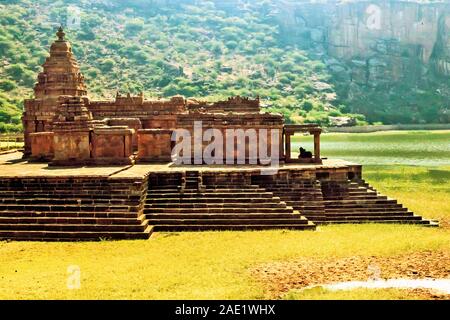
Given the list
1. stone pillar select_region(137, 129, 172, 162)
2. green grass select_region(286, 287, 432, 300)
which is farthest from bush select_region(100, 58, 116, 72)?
green grass select_region(286, 287, 432, 300)

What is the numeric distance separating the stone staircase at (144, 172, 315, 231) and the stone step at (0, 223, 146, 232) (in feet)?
→ 3.61

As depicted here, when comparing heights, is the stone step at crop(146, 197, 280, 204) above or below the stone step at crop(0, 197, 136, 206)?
below

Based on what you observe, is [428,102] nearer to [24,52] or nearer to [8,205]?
[24,52]

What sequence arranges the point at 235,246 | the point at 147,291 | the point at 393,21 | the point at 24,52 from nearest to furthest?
the point at 147,291
the point at 235,246
the point at 24,52
the point at 393,21

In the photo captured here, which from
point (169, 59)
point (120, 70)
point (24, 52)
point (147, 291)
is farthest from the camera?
point (169, 59)

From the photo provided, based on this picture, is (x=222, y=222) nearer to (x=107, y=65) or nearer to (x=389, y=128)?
(x=389, y=128)

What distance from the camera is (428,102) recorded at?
4651 inches

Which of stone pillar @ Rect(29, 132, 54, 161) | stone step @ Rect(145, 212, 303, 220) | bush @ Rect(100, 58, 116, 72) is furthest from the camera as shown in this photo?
bush @ Rect(100, 58, 116, 72)

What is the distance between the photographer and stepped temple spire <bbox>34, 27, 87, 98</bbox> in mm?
31203

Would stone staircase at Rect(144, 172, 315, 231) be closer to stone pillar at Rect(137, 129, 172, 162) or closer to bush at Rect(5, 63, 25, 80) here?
stone pillar at Rect(137, 129, 172, 162)

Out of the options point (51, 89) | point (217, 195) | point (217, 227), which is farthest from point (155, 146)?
point (51, 89)

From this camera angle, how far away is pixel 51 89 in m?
31.2
